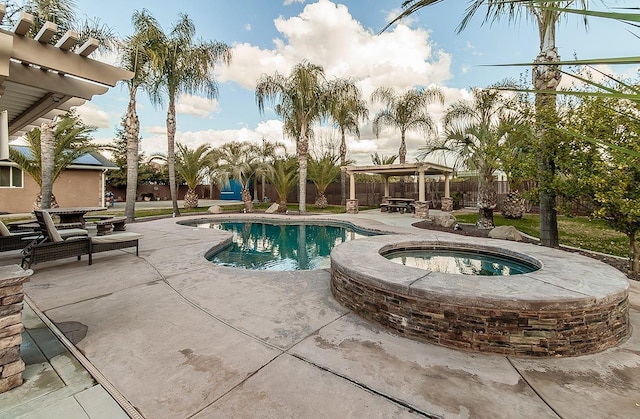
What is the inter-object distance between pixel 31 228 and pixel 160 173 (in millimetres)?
23944

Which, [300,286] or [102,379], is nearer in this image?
[102,379]

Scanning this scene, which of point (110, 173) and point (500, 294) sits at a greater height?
point (110, 173)

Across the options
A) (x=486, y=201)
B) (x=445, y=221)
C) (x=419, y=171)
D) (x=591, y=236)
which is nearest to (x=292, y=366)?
(x=445, y=221)

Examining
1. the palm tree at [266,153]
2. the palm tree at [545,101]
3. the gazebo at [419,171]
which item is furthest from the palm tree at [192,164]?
the palm tree at [545,101]

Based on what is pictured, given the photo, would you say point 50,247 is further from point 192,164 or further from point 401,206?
point 401,206

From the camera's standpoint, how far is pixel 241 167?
17609 mm

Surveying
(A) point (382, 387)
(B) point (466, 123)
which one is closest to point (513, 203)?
(B) point (466, 123)

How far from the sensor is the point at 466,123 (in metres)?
10.7

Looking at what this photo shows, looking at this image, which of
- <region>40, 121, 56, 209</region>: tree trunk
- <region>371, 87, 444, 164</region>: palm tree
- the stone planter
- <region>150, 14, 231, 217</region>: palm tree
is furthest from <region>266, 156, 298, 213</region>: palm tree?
the stone planter

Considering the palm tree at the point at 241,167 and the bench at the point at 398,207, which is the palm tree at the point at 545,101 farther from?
the palm tree at the point at 241,167

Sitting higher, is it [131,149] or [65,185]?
[131,149]

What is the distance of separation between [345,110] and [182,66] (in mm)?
9551

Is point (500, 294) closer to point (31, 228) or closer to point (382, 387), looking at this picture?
point (382, 387)

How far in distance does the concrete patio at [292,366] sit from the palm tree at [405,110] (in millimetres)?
16180
